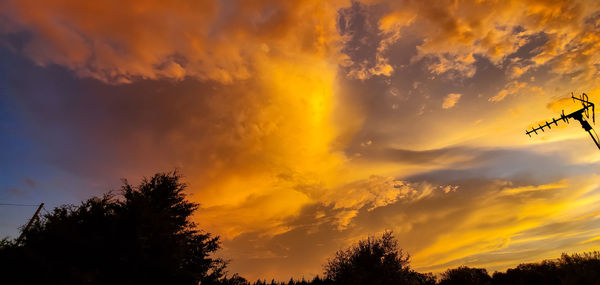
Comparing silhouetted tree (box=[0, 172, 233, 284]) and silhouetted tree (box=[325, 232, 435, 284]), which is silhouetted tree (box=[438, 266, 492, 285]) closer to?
silhouetted tree (box=[325, 232, 435, 284])

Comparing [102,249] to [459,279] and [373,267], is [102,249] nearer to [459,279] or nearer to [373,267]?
[373,267]

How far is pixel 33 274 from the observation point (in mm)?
17062

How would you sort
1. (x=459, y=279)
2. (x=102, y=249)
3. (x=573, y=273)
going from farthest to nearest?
(x=459, y=279) → (x=573, y=273) → (x=102, y=249)

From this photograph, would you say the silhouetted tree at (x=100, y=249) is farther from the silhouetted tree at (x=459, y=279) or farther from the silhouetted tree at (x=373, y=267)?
the silhouetted tree at (x=459, y=279)

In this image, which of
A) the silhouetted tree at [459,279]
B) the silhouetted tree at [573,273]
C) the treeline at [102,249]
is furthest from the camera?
the silhouetted tree at [459,279]

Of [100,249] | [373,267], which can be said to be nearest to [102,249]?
[100,249]

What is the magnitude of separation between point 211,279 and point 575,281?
43.1 metres

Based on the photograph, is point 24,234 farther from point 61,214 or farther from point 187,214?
point 187,214

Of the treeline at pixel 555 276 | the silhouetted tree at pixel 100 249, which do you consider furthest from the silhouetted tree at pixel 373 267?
the silhouetted tree at pixel 100 249

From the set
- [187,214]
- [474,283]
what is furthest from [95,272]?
[474,283]

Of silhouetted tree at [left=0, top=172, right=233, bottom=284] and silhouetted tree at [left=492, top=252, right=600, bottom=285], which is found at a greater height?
silhouetted tree at [left=0, top=172, right=233, bottom=284]

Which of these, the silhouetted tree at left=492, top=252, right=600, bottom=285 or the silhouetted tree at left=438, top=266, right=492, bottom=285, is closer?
the silhouetted tree at left=492, top=252, right=600, bottom=285

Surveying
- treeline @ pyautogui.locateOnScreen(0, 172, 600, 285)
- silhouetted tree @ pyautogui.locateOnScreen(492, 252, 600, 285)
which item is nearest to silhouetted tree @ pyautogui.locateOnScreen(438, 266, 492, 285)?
silhouetted tree @ pyautogui.locateOnScreen(492, 252, 600, 285)

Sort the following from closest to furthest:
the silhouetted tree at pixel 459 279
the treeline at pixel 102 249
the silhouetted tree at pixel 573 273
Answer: the treeline at pixel 102 249
the silhouetted tree at pixel 573 273
the silhouetted tree at pixel 459 279
